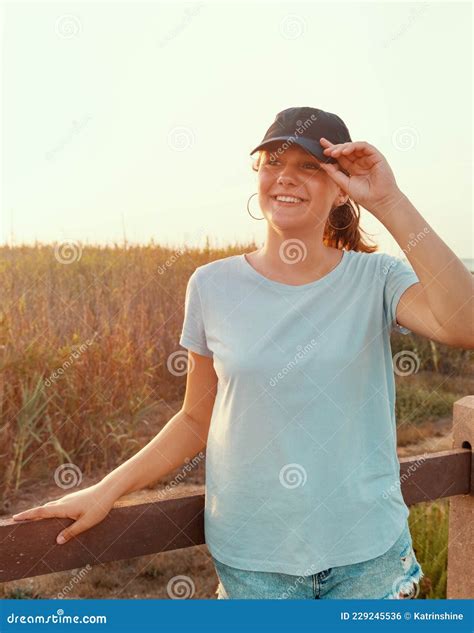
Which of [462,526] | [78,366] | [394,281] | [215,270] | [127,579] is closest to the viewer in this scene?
[394,281]

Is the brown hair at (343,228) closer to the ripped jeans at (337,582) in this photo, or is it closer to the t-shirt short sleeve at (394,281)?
the t-shirt short sleeve at (394,281)

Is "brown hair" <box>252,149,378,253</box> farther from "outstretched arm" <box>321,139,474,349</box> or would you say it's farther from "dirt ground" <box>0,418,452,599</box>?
"dirt ground" <box>0,418,452,599</box>

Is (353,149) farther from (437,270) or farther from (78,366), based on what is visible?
(78,366)

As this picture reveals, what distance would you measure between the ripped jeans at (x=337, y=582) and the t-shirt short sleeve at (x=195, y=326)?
0.41 meters

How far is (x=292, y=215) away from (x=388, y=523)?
58 centimetres

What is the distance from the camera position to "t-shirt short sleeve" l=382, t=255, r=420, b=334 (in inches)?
49.8

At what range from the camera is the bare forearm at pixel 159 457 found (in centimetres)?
131

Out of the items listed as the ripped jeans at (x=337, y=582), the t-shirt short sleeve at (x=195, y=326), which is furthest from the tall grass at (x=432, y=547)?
the t-shirt short sleeve at (x=195, y=326)

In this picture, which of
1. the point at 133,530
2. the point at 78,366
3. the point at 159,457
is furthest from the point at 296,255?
the point at 78,366

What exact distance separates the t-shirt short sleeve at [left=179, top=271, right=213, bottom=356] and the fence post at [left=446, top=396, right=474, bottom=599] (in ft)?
2.11

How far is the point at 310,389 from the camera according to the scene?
126 cm

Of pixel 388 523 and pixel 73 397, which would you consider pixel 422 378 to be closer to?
pixel 73 397

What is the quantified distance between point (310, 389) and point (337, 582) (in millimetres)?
339

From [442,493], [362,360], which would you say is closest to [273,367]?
[362,360]
